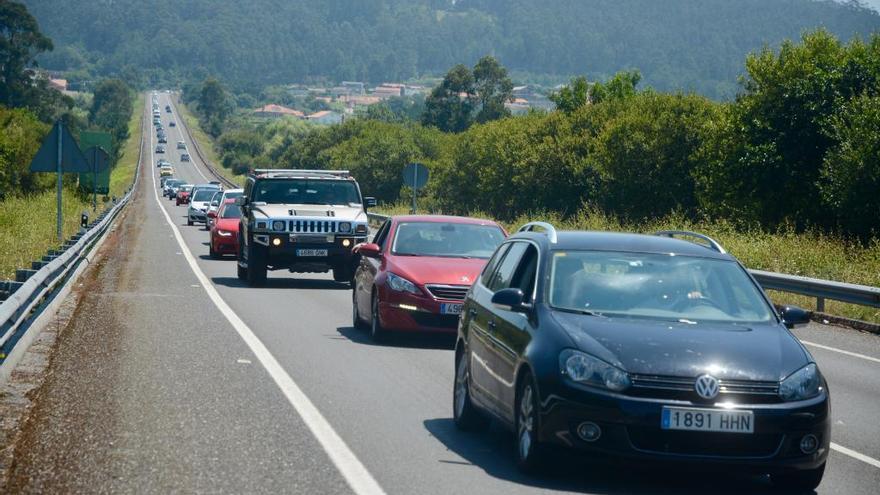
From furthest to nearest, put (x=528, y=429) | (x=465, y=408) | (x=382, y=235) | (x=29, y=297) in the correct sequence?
(x=382, y=235)
(x=29, y=297)
(x=465, y=408)
(x=528, y=429)

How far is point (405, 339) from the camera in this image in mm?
16422

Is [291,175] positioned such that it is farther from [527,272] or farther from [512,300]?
[512,300]

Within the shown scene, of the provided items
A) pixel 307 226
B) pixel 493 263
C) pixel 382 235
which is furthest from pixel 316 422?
pixel 307 226

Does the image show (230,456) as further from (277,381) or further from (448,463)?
(277,381)

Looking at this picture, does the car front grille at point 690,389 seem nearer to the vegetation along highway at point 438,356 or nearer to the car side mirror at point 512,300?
the vegetation along highway at point 438,356

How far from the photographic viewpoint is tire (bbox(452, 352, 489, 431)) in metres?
9.75

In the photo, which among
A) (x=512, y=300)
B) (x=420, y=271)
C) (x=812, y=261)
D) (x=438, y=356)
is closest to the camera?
(x=512, y=300)

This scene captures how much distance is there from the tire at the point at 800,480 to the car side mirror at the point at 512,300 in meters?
1.77

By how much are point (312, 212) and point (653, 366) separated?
1707 cm

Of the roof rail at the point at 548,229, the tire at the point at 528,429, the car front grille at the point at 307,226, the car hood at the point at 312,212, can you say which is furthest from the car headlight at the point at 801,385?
the car hood at the point at 312,212

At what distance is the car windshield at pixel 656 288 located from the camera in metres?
8.73

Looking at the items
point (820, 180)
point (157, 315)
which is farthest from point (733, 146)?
point (157, 315)

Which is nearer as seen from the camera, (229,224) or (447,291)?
(447,291)

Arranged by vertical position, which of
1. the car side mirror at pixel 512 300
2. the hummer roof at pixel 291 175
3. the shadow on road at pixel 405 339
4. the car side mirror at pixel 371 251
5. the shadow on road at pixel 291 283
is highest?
the car side mirror at pixel 512 300
